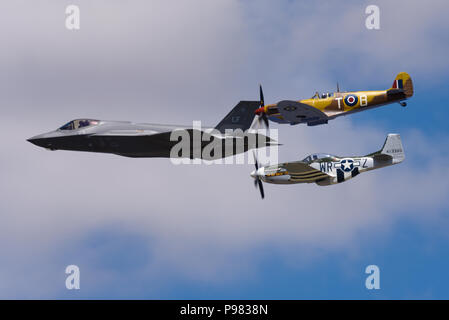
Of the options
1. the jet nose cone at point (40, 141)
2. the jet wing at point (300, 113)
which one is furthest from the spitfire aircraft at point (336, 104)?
the jet nose cone at point (40, 141)

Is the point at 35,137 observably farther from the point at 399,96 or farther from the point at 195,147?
the point at 399,96

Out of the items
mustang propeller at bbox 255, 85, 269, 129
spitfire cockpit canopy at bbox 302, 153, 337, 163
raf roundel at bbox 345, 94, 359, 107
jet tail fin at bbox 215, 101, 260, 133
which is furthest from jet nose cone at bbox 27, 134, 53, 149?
raf roundel at bbox 345, 94, 359, 107

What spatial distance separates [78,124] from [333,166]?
2431cm

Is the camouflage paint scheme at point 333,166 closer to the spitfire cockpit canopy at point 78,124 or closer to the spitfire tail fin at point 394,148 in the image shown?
the spitfire tail fin at point 394,148

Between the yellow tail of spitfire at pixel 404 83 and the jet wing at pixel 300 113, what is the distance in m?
7.38

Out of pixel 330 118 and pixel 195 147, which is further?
pixel 330 118

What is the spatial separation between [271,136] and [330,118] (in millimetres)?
9679

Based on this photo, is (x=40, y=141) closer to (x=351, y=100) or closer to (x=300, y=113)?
(x=300, y=113)

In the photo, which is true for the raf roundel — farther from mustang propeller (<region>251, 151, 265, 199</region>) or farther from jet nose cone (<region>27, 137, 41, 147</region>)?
jet nose cone (<region>27, 137, 41, 147</region>)

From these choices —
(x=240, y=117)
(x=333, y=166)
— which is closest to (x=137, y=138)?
(x=240, y=117)

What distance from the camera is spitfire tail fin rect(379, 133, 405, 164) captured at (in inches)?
2945

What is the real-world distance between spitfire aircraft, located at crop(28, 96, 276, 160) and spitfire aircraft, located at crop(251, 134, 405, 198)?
26.7 feet

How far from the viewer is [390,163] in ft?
245

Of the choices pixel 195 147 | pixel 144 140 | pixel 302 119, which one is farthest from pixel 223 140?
pixel 302 119
